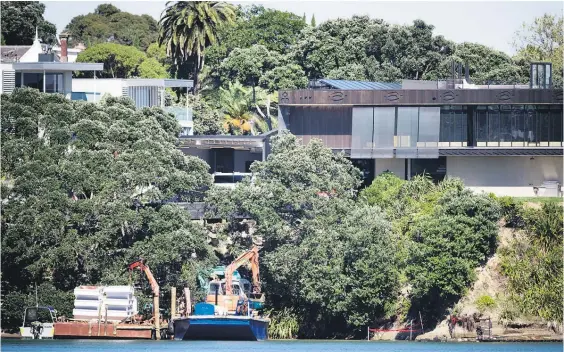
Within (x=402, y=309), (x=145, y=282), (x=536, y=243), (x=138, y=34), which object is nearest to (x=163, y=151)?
(x=145, y=282)

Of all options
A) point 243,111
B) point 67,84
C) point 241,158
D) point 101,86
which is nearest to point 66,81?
point 67,84

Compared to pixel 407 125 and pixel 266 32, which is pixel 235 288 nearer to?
pixel 407 125

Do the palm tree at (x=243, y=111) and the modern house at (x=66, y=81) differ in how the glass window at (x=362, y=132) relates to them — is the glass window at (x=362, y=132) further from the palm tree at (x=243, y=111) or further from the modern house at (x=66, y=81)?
the palm tree at (x=243, y=111)

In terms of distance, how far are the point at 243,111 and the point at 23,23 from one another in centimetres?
2666

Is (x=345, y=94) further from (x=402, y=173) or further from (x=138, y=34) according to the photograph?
(x=138, y=34)

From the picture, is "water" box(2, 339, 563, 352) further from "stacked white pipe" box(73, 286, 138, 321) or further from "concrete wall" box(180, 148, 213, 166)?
"concrete wall" box(180, 148, 213, 166)

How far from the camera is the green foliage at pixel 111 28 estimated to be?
5394 inches

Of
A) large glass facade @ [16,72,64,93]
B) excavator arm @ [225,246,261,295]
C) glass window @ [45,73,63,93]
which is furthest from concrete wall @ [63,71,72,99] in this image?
excavator arm @ [225,246,261,295]

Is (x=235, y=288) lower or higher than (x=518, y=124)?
lower

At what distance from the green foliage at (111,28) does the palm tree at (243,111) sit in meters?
35.1

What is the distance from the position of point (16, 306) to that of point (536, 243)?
893 inches

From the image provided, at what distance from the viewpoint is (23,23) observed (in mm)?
118375

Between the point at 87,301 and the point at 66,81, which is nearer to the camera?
the point at 87,301

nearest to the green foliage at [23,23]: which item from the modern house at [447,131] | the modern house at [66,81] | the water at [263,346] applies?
the modern house at [66,81]
